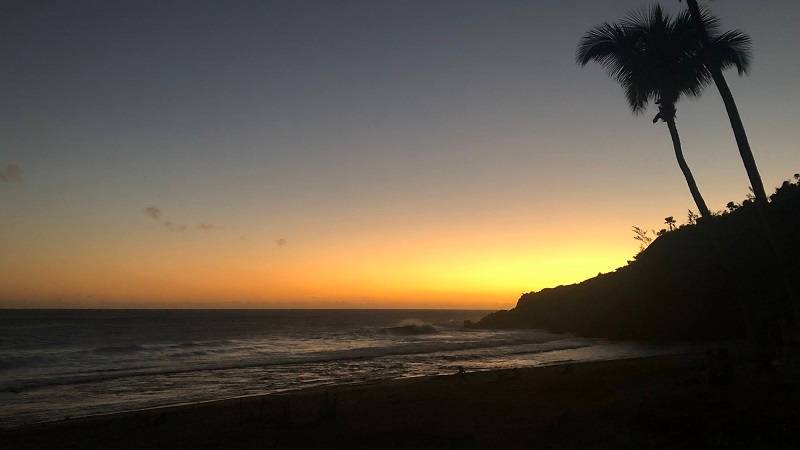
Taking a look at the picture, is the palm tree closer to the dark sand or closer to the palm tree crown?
the palm tree crown

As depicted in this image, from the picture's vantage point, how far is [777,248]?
12477 mm

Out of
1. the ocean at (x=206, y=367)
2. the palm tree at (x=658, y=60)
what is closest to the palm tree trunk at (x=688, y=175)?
the palm tree at (x=658, y=60)

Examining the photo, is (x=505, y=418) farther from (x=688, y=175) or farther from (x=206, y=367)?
(x=206, y=367)

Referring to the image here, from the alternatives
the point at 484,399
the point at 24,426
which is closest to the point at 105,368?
the point at 24,426

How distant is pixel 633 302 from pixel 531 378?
92.5ft

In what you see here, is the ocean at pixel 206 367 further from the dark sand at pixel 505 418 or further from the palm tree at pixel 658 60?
the palm tree at pixel 658 60

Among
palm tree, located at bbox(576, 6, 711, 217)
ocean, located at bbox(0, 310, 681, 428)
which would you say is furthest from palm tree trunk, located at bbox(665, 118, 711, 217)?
ocean, located at bbox(0, 310, 681, 428)

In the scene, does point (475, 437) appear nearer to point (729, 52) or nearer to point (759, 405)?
point (759, 405)

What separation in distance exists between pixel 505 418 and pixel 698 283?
93.5 ft

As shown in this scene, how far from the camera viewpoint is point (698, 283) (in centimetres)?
3556

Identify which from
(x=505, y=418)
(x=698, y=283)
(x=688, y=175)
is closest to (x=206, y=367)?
(x=505, y=418)

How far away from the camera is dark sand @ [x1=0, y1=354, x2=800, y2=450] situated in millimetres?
9469

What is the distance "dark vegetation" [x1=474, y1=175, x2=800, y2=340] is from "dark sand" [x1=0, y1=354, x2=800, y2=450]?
5.60m

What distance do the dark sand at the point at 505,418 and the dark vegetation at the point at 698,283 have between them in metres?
5.60
